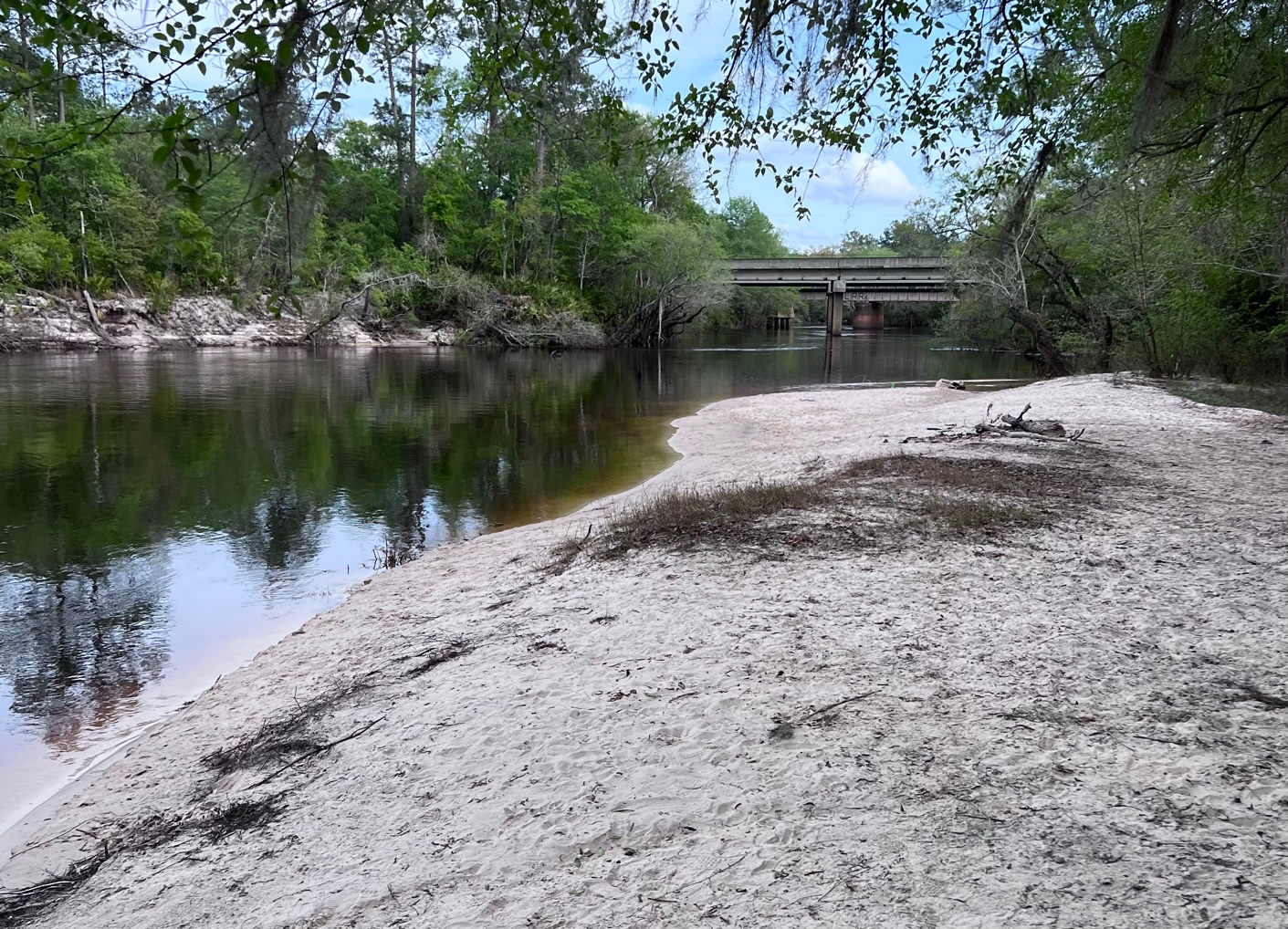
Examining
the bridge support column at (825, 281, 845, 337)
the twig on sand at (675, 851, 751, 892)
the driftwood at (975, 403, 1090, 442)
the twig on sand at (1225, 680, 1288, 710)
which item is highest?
the bridge support column at (825, 281, 845, 337)

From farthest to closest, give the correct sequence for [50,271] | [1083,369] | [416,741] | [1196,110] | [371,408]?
A: [50,271] → [1083,369] → [371,408] → [1196,110] → [416,741]

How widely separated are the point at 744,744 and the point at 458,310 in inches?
2038

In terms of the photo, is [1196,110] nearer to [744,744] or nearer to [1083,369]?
[744,744]

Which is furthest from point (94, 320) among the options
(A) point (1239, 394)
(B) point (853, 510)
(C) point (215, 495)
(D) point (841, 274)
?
(D) point (841, 274)

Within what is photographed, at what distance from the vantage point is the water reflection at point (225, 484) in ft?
24.2

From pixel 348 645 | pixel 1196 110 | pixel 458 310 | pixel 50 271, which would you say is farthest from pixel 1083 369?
pixel 50 271

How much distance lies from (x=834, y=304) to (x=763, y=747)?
7181cm

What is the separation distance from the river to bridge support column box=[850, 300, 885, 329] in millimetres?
80741

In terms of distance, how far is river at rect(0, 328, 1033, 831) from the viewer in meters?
6.55

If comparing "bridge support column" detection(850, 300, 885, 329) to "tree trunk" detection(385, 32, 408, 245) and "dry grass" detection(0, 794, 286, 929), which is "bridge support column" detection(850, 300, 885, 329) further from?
"dry grass" detection(0, 794, 286, 929)

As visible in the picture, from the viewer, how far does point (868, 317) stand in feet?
360

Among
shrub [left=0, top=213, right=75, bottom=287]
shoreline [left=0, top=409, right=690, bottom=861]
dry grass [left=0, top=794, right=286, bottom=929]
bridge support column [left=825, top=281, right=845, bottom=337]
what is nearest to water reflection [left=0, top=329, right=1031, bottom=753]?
shoreline [left=0, top=409, right=690, bottom=861]

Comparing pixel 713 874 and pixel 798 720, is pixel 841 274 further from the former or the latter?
pixel 713 874

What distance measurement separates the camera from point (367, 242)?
5509 centimetres
